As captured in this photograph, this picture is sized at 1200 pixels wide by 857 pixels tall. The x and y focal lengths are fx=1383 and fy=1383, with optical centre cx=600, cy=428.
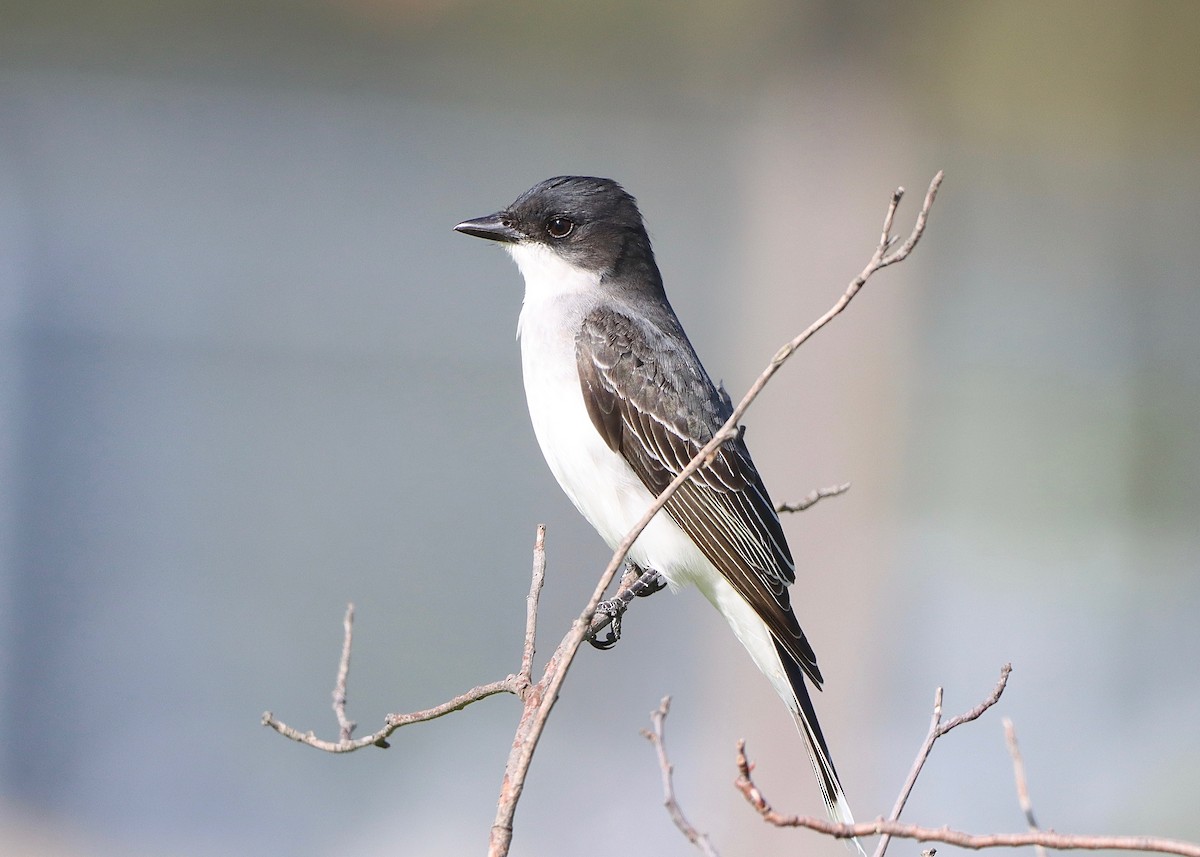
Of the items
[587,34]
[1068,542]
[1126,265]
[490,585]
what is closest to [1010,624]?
[1068,542]

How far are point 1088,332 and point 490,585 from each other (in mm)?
2726

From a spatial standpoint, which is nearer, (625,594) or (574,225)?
(625,594)

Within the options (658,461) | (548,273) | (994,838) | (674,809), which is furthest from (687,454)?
(994,838)

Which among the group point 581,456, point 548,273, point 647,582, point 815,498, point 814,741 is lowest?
point 814,741

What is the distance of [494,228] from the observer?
317cm

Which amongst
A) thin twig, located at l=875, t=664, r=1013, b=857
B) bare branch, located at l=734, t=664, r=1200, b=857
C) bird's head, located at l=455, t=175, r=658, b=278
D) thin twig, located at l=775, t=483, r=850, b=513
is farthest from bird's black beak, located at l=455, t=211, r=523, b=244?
bare branch, located at l=734, t=664, r=1200, b=857

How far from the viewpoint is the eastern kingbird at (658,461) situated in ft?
9.65

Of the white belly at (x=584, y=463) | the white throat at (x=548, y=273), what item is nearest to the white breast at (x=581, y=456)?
the white belly at (x=584, y=463)

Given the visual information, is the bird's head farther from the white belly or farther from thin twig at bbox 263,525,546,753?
thin twig at bbox 263,525,546,753

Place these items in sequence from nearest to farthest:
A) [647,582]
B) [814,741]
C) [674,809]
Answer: [674,809], [814,741], [647,582]

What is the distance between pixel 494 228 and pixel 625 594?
892mm

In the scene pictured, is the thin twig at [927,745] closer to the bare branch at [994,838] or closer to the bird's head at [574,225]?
the bare branch at [994,838]

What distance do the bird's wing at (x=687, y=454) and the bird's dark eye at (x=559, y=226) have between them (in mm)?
254

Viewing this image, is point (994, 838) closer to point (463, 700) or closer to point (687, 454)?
point (463, 700)
